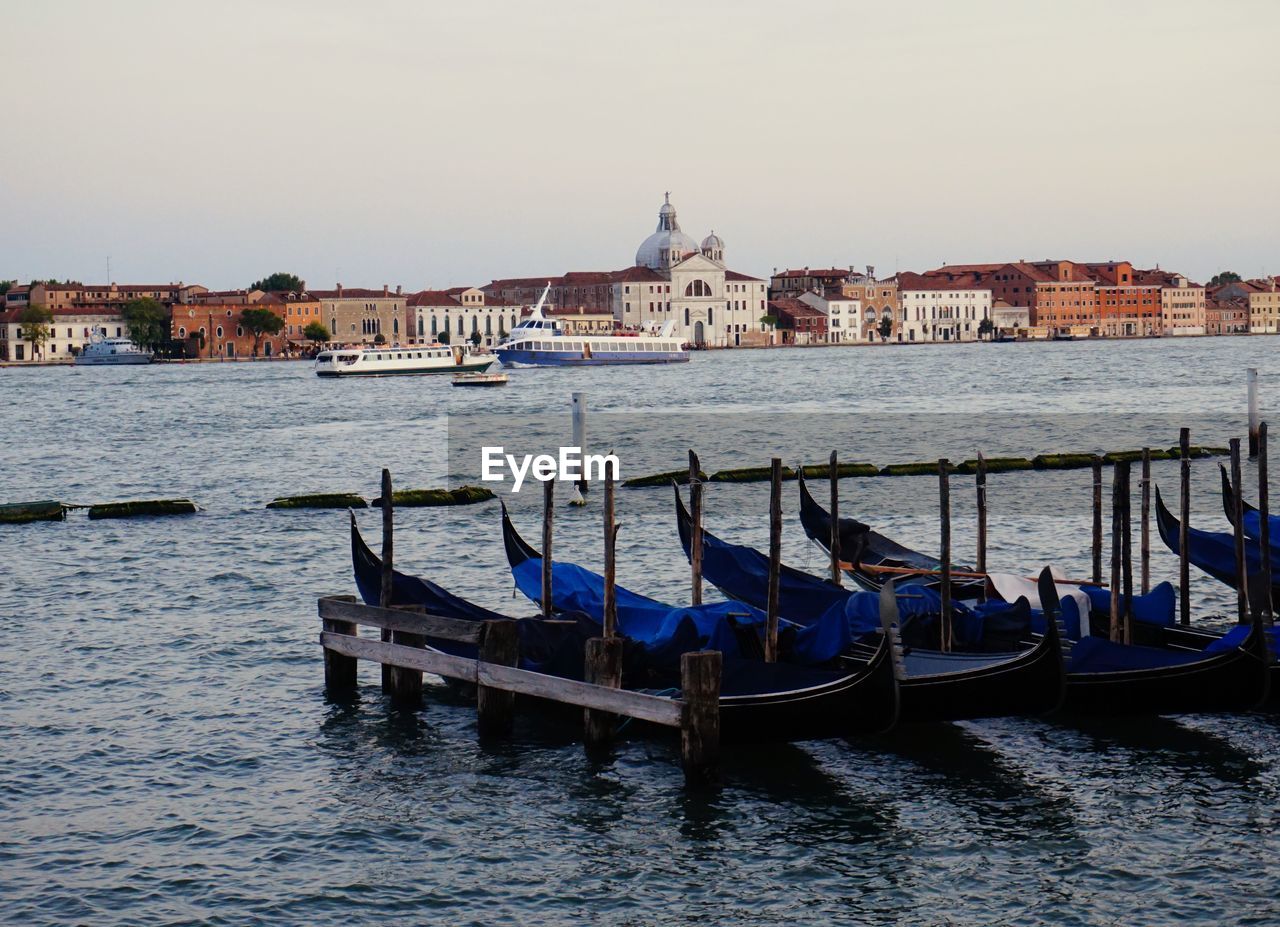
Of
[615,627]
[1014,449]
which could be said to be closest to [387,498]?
[615,627]

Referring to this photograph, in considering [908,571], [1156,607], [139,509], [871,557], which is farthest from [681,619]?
[139,509]

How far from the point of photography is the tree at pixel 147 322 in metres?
87.5

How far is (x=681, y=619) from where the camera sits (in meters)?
8.39

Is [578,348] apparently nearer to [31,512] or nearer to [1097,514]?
[31,512]

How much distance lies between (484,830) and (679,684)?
1.58 meters

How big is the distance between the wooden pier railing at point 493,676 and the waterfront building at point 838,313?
335ft

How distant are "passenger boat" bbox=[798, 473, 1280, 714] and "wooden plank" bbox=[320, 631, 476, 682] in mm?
2727

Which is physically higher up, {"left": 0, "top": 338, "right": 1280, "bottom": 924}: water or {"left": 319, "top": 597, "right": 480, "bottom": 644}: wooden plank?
{"left": 319, "top": 597, "right": 480, "bottom": 644}: wooden plank

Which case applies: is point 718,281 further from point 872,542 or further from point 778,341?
point 872,542

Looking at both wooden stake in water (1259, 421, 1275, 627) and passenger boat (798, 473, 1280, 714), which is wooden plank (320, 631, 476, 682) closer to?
passenger boat (798, 473, 1280, 714)

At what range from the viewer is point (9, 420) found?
4106 cm

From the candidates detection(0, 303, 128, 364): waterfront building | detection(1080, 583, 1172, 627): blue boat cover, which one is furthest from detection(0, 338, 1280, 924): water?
detection(0, 303, 128, 364): waterfront building

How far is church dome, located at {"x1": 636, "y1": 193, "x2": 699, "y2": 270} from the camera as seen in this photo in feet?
338

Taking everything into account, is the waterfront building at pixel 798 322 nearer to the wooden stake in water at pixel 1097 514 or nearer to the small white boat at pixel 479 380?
the small white boat at pixel 479 380
